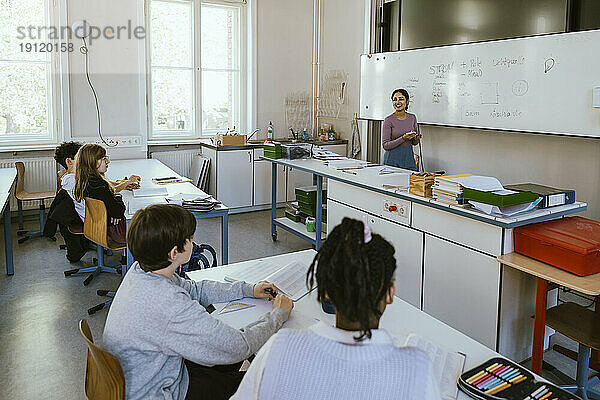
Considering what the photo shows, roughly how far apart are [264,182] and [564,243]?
455 centimetres

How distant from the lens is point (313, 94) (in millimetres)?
7566

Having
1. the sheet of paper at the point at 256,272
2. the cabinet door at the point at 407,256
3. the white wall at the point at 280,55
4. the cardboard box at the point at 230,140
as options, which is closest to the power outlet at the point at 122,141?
the cardboard box at the point at 230,140

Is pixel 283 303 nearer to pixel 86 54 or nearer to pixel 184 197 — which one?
pixel 184 197

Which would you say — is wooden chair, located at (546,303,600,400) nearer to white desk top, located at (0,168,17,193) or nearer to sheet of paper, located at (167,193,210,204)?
sheet of paper, located at (167,193,210,204)

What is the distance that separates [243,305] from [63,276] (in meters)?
2.91

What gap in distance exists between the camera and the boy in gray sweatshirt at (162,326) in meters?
1.66

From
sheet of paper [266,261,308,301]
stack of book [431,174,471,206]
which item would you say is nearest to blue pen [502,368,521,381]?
sheet of paper [266,261,308,301]

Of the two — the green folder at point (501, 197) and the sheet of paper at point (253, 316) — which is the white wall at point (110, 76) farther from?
the sheet of paper at point (253, 316)

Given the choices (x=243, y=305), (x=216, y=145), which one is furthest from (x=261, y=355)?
(x=216, y=145)

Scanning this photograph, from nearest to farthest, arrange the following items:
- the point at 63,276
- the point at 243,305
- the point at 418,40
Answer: the point at 243,305 < the point at 63,276 < the point at 418,40

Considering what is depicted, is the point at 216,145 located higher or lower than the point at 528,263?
higher

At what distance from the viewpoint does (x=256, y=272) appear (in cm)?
247

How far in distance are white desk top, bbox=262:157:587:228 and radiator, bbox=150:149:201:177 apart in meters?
1.91

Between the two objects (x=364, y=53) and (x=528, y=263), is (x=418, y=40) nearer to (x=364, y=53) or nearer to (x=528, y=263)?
(x=364, y=53)
